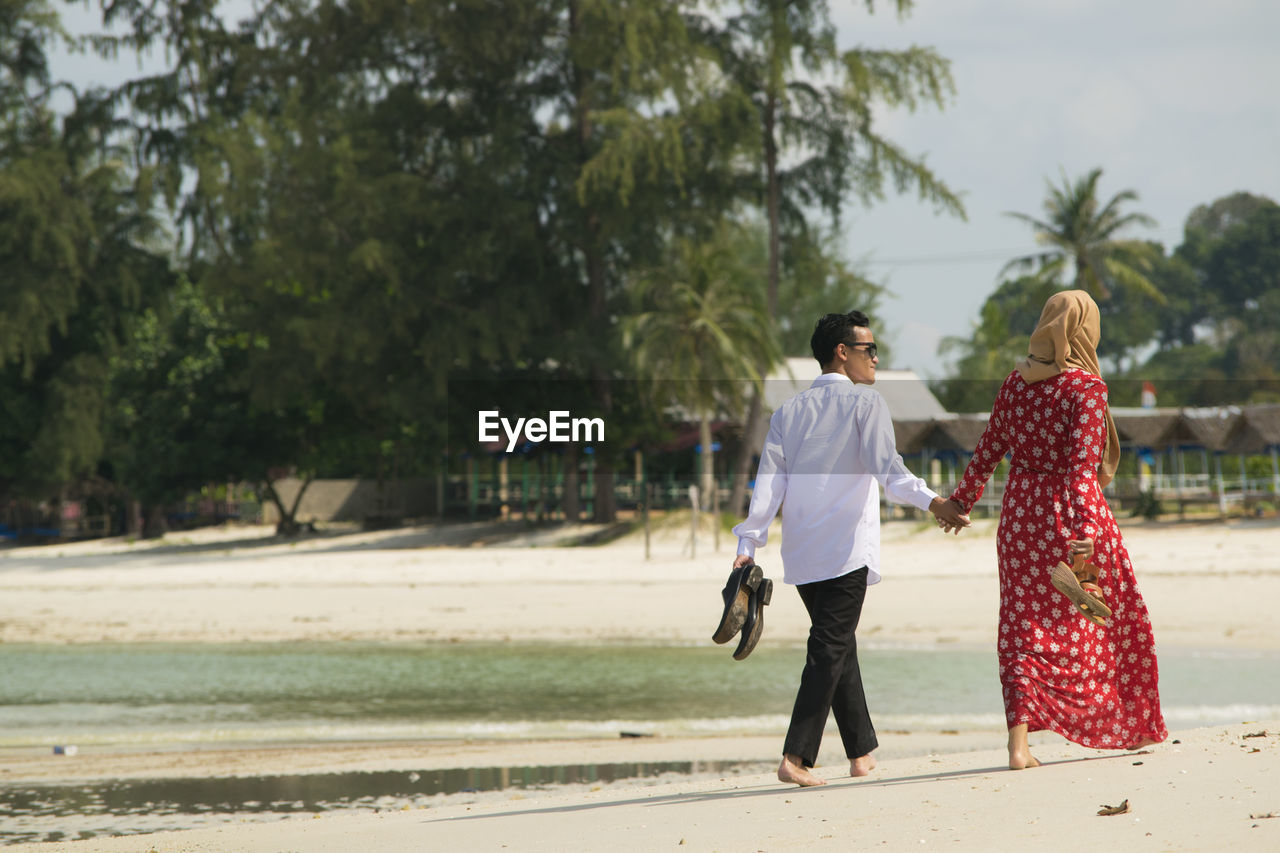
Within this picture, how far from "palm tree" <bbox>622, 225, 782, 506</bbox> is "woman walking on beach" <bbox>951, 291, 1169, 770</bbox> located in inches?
906

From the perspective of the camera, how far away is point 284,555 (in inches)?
1043

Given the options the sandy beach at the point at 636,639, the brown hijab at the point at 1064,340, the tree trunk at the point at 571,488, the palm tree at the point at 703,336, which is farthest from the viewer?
the tree trunk at the point at 571,488

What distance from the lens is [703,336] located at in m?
28.2

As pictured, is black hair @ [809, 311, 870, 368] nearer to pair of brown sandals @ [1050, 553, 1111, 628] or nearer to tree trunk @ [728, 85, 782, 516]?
pair of brown sandals @ [1050, 553, 1111, 628]

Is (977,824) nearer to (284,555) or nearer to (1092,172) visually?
(284,555)

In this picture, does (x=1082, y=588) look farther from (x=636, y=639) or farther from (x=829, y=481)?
(x=636, y=639)

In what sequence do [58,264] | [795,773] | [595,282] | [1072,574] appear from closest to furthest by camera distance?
Result: [1072,574] < [795,773] < [595,282] < [58,264]

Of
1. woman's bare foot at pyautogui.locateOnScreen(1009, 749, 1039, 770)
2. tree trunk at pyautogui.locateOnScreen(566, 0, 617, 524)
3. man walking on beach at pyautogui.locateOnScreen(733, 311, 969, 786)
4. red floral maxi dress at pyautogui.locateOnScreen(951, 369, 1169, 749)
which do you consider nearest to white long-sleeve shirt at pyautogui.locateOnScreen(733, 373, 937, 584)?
man walking on beach at pyautogui.locateOnScreen(733, 311, 969, 786)

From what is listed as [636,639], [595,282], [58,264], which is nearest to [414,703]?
[636,639]

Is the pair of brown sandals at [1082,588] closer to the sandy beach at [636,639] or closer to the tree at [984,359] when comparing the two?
the sandy beach at [636,639]

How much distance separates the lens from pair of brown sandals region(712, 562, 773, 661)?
4613mm

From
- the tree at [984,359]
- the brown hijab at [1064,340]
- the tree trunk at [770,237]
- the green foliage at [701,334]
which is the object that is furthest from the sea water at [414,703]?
the tree at [984,359]

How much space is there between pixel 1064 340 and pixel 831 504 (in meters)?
1.03

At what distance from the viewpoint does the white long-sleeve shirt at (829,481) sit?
4.63 m
